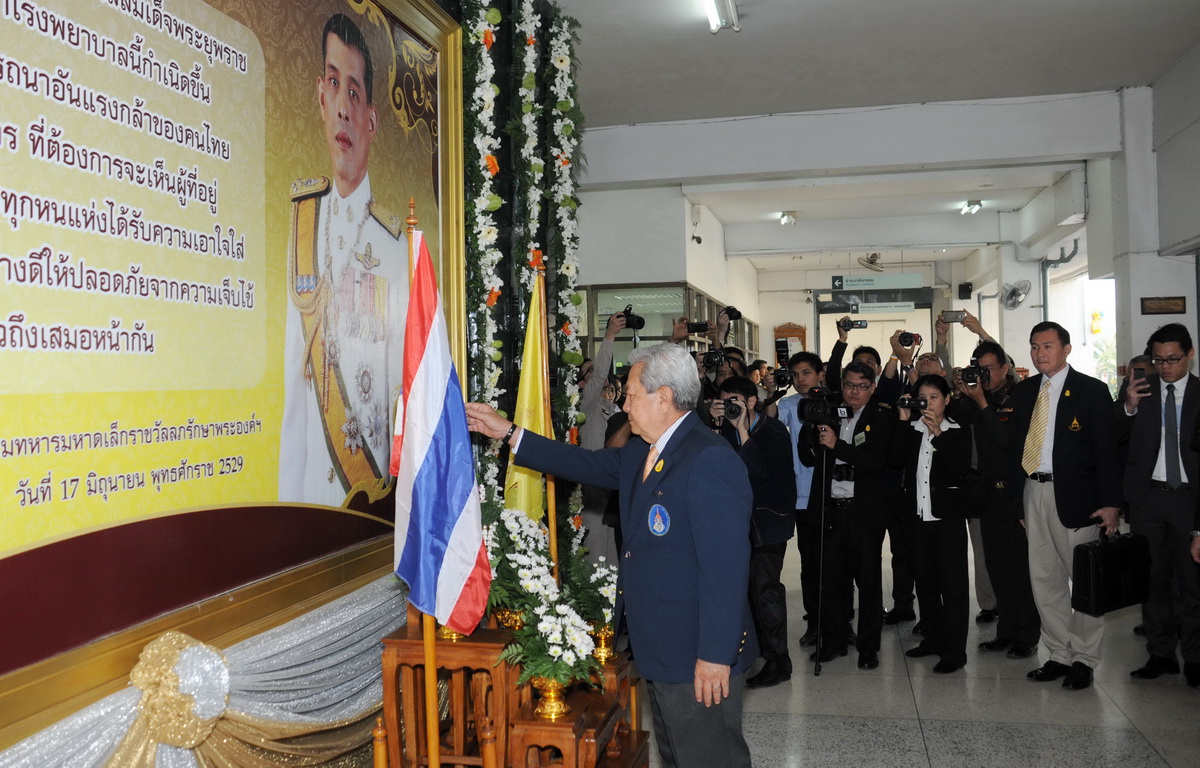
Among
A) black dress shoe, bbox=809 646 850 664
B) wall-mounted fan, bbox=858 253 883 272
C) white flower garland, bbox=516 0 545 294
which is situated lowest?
black dress shoe, bbox=809 646 850 664

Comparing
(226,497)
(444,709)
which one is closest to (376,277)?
(226,497)

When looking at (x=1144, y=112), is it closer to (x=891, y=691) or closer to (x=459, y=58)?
(x=891, y=691)

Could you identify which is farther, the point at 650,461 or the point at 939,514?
the point at 939,514

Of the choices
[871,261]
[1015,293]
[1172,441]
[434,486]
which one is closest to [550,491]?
[434,486]

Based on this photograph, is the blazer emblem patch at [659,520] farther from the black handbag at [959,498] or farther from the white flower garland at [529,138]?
the black handbag at [959,498]

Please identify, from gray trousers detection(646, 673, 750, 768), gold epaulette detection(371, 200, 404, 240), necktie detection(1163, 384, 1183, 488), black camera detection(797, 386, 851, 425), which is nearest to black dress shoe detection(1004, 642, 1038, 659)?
necktie detection(1163, 384, 1183, 488)

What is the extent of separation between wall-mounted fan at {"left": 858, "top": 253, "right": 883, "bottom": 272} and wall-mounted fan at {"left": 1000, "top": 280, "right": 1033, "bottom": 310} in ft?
9.93

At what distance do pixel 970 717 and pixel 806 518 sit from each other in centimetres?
132

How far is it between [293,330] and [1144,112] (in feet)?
24.5

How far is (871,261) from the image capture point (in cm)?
1595

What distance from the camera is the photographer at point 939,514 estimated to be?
479cm

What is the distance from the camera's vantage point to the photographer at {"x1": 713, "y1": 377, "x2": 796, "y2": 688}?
4586 mm

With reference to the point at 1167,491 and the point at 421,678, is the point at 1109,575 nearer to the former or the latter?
the point at 1167,491

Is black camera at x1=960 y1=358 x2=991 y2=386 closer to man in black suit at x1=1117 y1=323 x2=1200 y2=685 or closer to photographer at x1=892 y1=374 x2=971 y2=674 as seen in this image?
photographer at x1=892 y1=374 x2=971 y2=674
